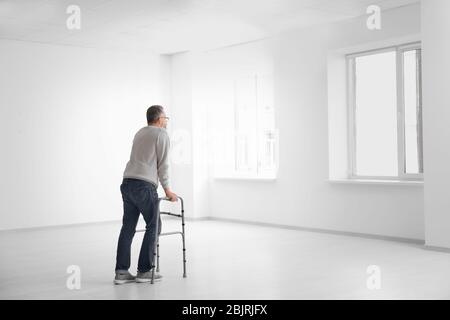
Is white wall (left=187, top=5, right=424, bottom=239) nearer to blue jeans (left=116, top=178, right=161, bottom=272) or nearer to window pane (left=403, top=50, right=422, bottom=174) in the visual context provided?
window pane (left=403, top=50, right=422, bottom=174)

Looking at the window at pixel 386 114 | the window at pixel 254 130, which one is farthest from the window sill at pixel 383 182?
the window at pixel 254 130

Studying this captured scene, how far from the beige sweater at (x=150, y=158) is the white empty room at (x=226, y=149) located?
12 millimetres

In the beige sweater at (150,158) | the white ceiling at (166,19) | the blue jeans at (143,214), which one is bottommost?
the blue jeans at (143,214)

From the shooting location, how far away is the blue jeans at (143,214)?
4703mm

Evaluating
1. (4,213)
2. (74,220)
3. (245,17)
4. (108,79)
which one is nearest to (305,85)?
(245,17)

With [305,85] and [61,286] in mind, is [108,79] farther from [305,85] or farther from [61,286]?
[61,286]

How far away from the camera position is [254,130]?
9484 millimetres

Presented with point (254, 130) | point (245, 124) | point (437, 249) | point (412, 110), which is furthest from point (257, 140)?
point (437, 249)

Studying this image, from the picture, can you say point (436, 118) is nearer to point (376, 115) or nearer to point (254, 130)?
point (376, 115)

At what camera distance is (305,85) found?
8.22 meters

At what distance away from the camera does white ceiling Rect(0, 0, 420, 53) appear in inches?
269

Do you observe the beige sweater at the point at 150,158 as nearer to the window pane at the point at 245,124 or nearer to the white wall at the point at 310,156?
the white wall at the point at 310,156

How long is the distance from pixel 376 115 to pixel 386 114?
0.14 meters
